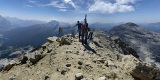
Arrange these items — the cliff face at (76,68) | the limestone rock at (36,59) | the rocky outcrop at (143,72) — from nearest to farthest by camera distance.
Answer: the cliff face at (76,68)
the rocky outcrop at (143,72)
the limestone rock at (36,59)

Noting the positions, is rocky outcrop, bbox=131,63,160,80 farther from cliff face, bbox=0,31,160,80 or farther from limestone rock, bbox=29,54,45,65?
limestone rock, bbox=29,54,45,65

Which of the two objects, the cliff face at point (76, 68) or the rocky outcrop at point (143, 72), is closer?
the cliff face at point (76, 68)

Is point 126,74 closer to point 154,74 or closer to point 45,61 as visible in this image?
point 154,74

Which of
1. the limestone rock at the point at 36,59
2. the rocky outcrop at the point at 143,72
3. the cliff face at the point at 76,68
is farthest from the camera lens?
the limestone rock at the point at 36,59

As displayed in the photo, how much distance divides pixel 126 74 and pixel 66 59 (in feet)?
24.1

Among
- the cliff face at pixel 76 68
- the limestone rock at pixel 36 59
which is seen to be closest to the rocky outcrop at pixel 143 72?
the cliff face at pixel 76 68

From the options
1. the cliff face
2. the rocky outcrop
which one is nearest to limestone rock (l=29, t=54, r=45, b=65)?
the cliff face

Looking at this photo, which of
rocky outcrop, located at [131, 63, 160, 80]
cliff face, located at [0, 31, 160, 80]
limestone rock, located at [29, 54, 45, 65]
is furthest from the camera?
limestone rock, located at [29, 54, 45, 65]

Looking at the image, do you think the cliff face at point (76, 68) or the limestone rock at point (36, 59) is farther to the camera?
the limestone rock at point (36, 59)

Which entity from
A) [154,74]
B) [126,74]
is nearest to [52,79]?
[126,74]

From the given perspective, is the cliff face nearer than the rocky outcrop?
Yes

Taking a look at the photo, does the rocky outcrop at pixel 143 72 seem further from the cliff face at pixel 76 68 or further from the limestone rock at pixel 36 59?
the limestone rock at pixel 36 59

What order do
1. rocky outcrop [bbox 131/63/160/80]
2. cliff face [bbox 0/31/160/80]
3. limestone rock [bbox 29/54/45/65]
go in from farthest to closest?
limestone rock [bbox 29/54/45/65], rocky outcrop [bbox 131/63/160/80], cliff face [bbox 0/31/160/80]

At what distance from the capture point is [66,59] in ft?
101
